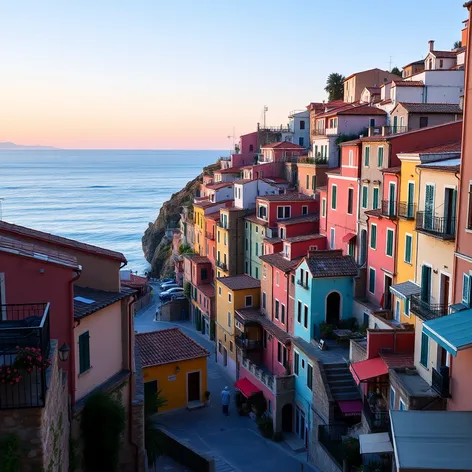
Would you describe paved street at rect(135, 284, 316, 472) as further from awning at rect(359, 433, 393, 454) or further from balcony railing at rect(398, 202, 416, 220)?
balcony railing at rect(398, 202, 416, 220)

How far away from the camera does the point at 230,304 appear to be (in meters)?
41.5

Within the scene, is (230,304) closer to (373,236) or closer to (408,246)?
(373,236)

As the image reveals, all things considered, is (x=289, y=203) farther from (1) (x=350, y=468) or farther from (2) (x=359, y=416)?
(1) (x=350, y=468)

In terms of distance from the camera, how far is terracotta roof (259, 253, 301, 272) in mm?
35075

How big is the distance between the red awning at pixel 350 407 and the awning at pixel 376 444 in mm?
7486

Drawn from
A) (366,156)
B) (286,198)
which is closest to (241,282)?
(286,198)

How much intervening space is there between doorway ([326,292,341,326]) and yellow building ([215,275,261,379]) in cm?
938

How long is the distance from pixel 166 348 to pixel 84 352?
1675 cm

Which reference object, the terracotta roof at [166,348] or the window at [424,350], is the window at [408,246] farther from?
the terracotta roof at [166,348]

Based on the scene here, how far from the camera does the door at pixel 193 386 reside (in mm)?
32219

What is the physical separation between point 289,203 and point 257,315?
898cm

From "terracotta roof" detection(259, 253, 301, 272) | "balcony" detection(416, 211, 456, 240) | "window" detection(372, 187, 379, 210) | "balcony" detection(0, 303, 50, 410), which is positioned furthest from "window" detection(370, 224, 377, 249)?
"balcony" detection(0, 303, 50, 410)

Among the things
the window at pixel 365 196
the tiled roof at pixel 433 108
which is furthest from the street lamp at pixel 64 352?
the tiled roof at pixel 433 108

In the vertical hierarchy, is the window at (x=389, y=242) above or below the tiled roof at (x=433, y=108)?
below
